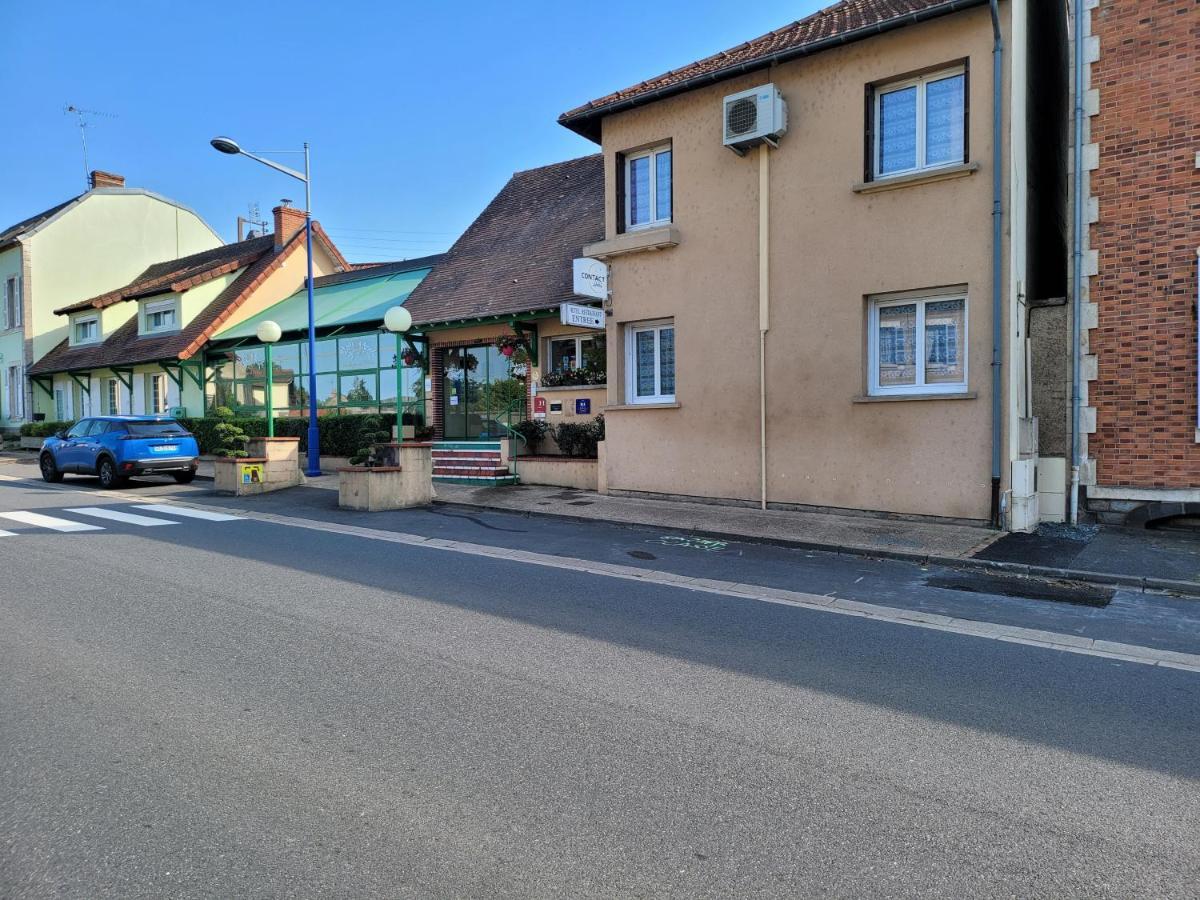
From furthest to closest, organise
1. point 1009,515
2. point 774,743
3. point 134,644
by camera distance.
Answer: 1. point 1009,515
2. point 134,644
3. point 774,743

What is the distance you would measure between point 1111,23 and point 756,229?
16.6 ft

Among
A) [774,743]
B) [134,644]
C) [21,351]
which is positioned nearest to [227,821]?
[774,743]

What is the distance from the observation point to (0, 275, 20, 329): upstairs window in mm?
31953

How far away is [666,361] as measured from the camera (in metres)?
13.2

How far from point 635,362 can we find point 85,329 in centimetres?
2683

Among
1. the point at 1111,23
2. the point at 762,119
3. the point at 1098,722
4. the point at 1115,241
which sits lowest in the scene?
the point at 1098,722

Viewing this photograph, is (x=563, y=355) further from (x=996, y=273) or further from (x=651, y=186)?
(x=996, y=273)

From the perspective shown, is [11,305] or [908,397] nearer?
[908,397]

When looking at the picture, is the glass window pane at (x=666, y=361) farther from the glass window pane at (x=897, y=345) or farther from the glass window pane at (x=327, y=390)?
the glass window pane at (x=327, y=390)

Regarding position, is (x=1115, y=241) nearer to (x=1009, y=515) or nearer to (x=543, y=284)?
(x=1009, y=515)

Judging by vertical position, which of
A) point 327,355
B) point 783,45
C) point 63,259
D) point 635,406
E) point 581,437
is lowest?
point 581,437

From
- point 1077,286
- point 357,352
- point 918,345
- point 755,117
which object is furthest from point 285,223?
point 1077,286

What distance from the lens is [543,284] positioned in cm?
1625

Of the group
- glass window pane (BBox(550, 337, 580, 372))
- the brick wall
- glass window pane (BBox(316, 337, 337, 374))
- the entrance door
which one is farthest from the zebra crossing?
the brick wall
